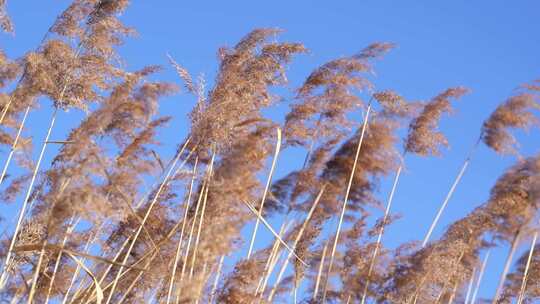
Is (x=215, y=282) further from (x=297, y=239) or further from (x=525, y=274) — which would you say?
(x=525, y=274)

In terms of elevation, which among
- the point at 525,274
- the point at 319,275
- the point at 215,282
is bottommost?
the point at 215,282

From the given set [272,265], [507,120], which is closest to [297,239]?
[272,265]

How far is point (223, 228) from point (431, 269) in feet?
10.6

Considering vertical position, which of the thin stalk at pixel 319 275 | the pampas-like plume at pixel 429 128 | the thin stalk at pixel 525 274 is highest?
the pampas-like plume at pixel 429 128

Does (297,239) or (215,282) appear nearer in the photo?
(215,282)

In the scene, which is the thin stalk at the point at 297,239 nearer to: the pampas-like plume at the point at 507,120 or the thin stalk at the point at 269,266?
the thin stalk at the point at 269,266

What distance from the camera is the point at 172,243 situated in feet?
19.5

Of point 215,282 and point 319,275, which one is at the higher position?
point 319,275

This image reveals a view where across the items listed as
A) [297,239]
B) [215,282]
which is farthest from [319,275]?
[215,282]

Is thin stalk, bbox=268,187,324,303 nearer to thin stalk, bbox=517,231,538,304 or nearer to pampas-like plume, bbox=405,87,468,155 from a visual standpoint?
pampas-like plume, bbox=405,87,468,155

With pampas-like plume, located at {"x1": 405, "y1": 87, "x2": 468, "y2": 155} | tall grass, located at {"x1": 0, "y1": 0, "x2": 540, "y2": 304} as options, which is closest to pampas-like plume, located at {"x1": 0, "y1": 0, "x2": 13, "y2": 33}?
tall grass, located at {"x1": 0, "y1": 0, "x2": 540, "y2": 304}

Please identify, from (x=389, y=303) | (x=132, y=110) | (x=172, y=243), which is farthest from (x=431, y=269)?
(x=132, y=110)

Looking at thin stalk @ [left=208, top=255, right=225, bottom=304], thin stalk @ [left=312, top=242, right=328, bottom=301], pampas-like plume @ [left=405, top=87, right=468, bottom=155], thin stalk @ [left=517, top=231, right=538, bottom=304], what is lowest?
thin stalk @ [left=208, top=255, right=225, bottom=304]

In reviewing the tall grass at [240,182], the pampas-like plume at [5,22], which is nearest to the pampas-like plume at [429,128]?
the tall grass at [240,182]
